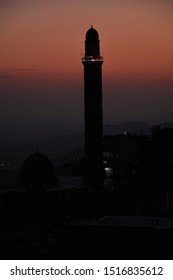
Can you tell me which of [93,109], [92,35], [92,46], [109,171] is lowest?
[109,171]

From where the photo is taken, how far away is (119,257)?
36500mm

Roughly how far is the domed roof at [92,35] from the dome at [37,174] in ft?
40.7

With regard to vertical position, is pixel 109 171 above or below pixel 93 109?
below

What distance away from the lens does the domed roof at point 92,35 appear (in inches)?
2879

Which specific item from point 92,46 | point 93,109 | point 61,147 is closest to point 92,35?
point 92,46

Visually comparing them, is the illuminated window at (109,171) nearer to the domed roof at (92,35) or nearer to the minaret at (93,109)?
the minaret at (93,109)

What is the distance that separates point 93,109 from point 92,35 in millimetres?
7323

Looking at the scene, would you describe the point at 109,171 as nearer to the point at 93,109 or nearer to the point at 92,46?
the point at 93,109

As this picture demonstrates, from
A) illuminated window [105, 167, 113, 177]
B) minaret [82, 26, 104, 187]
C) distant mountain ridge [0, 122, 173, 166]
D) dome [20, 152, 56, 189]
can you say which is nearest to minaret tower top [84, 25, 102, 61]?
minaret [82, 26, 104, 187]

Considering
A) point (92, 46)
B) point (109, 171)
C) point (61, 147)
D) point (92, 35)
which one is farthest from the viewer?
point (61, 147)

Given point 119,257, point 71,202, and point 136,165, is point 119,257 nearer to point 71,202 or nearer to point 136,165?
point 71,202

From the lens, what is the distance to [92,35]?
73.4m
